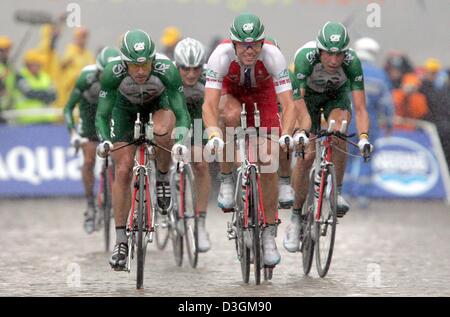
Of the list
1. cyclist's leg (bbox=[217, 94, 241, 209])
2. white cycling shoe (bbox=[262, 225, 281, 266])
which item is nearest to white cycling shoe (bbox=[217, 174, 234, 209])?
cyclist's leg (bbox=[217, 94, 241, 209])

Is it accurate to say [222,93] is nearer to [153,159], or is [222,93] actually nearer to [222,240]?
[153,159]

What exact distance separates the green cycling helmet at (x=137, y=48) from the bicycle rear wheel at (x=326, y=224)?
189cm

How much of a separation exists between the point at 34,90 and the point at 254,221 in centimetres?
1093

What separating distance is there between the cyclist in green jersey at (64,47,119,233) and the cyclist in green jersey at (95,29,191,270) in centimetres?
276

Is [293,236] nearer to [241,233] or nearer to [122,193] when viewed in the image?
[241,233]

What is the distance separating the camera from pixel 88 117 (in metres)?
15.7

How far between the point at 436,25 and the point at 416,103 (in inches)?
66.8

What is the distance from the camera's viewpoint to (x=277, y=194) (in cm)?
1178

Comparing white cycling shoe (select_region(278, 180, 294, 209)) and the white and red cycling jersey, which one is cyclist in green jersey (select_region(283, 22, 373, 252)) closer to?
white cycling shoe (select_region(278, 180, 294, 209))

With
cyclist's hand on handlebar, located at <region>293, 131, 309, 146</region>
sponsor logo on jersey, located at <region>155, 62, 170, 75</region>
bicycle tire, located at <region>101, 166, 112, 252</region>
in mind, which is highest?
sponsor logo on jersey, located at <region>155, 62, 170, 75</region>

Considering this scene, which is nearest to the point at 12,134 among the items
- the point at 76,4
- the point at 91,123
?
the point at 76,4

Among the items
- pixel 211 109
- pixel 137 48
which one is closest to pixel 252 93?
pixel 211 109

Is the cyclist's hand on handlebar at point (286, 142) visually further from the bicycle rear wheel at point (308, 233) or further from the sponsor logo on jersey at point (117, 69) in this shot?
the sponsor logo on jersey at point (117, 69)

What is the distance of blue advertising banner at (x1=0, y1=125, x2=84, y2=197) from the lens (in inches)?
824
